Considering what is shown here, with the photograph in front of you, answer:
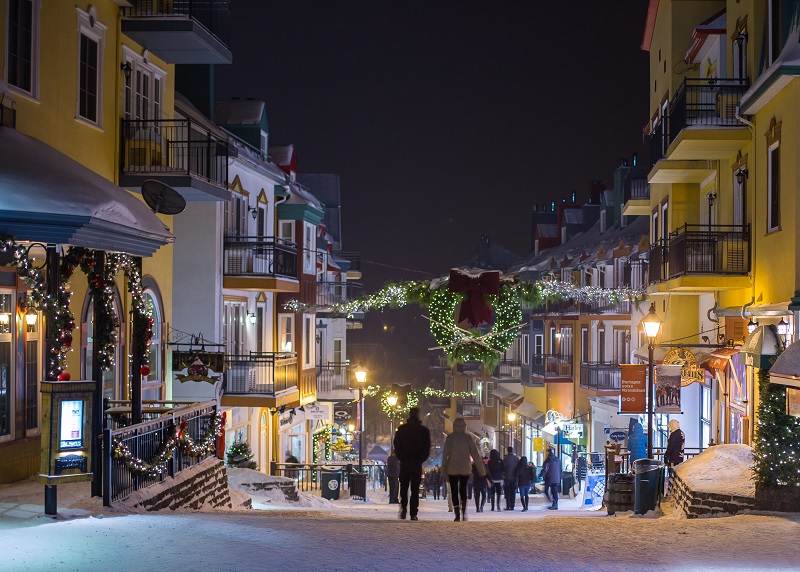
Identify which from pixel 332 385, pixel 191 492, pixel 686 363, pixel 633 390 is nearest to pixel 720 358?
pixel 686 363

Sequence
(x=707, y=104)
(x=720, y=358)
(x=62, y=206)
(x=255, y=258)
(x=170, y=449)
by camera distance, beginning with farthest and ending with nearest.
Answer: (x=255, y=258)
(x=720, y=358)
(x=707, y=104)
(x=170, y=449)
(x=62, y=206)

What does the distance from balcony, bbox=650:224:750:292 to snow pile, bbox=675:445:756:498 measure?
145 inches

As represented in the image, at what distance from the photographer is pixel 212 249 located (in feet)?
95.8

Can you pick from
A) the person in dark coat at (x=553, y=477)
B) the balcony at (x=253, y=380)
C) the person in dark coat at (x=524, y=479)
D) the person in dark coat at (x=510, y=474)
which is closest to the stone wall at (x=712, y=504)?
the person in dark coat at (x=524, y=479)

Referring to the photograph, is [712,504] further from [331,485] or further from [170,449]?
[331,485]

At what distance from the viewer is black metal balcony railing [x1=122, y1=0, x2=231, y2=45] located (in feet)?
69.6

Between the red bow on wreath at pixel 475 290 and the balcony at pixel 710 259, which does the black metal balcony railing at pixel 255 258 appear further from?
the balcony at pixel 710 259

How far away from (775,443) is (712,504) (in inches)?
66.8

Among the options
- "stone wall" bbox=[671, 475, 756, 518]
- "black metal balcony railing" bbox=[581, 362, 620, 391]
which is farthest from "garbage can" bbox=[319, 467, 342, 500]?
"black metal balcony railing" bbox=[581, 362, 620, 391]

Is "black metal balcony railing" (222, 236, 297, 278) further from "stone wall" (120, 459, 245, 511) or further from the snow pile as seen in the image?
the snow pile

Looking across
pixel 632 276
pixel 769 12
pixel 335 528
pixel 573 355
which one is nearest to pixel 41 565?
pixel 335 528

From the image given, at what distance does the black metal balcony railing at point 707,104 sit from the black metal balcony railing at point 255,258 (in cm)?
1182

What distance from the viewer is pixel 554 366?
→ 51.5 meters

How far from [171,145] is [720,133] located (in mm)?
11620
